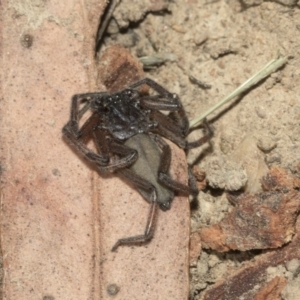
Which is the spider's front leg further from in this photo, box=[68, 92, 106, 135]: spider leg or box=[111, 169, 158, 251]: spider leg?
box=[111, 169, 158, 251]: spider leg

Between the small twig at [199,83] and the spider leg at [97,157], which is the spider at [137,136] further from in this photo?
the small twig at [199,83]

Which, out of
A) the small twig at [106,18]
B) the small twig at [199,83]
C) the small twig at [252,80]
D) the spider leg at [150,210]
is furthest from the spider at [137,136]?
the small twig at [106,18]

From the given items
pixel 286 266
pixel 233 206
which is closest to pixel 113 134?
pixel 233 206

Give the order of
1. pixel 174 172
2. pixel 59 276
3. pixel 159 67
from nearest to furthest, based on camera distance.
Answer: pixel 59 276 < pixel 174 172 < pixel 159 67

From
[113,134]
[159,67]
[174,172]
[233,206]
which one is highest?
[159,67]

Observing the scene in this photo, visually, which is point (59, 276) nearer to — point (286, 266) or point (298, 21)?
point (286, 266)

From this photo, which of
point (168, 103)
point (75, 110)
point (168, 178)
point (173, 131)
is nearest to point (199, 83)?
point (168, 103)
